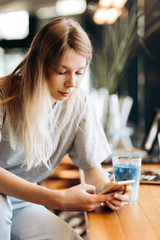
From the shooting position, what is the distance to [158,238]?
2.92 feet

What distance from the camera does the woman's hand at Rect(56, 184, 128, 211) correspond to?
110 cm

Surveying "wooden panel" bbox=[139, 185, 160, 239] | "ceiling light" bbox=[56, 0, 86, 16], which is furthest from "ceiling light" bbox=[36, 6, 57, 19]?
"wooden panel" bbox=[139, 185, 160, 239]

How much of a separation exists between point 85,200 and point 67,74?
0.48 metres

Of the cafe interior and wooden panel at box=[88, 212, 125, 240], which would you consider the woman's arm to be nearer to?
wooden panel at box=[88, 212, 125, 240]

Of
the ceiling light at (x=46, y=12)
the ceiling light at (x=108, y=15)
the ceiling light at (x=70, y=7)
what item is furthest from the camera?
the ceiling light at (x=46, y=12)

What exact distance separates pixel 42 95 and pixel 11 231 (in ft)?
1.68

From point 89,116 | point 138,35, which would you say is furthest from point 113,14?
point 89,116

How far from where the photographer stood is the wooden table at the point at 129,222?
3.02ft

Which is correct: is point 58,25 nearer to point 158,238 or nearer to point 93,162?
point 93,162

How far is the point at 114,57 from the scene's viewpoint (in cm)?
363


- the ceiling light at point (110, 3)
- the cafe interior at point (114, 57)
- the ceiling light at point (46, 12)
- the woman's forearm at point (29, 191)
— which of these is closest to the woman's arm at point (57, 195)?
the woman's forearm at point (29, 191)

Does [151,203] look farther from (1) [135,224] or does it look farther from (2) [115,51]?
(2) [115,51]

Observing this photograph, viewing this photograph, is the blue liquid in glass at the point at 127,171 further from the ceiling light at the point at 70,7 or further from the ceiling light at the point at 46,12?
the ceiling light at the point at 46,12

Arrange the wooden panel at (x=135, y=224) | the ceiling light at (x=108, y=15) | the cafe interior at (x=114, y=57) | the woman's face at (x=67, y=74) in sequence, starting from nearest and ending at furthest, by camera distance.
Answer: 1. the wooden panel at (x=135, y=224)
2. the woman's face at (x=67, y=74)
3. the cafe interior at (x=114, y=57)
4. the ceiling light at (x=108, y=15)
